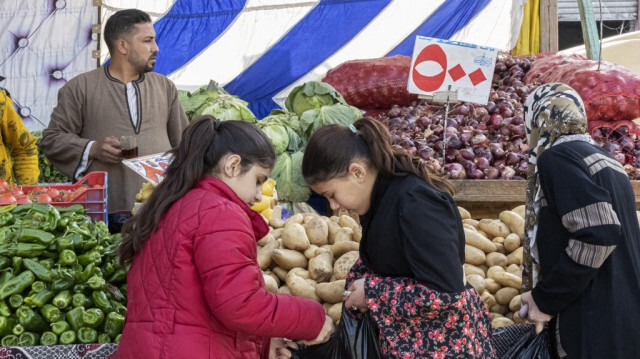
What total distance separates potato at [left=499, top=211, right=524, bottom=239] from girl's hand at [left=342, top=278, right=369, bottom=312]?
1.54 m

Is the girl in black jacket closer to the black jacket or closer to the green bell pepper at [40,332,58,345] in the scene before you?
the black jacket

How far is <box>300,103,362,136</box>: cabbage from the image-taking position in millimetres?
6215

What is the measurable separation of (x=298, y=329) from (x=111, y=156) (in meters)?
2.39

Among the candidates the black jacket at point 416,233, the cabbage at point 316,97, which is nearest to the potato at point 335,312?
the black jacket at point 416,233

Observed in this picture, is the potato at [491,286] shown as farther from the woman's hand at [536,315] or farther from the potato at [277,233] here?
the potato at [277,233]

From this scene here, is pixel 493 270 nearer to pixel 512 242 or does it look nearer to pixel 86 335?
pixel 512 242

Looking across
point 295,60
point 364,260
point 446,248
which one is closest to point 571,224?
point 446,248

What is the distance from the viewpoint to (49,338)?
2871mm

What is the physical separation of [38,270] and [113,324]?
0.40 meters

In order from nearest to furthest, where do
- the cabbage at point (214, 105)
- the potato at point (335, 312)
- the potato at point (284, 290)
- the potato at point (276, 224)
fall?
the potato at point (335, 312) → the potato at point (284, 290) → the potato at point (276, 224) → the cabbage at point (214, 105)

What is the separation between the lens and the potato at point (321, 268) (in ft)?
10.9

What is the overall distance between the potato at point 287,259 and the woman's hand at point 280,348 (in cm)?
80

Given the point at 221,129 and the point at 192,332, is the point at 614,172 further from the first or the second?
the point at 192,332

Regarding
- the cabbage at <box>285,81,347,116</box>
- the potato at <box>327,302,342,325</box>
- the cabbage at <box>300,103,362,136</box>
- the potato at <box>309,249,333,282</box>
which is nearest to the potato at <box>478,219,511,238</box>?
the potato at <box>309,249,333,282</box>
